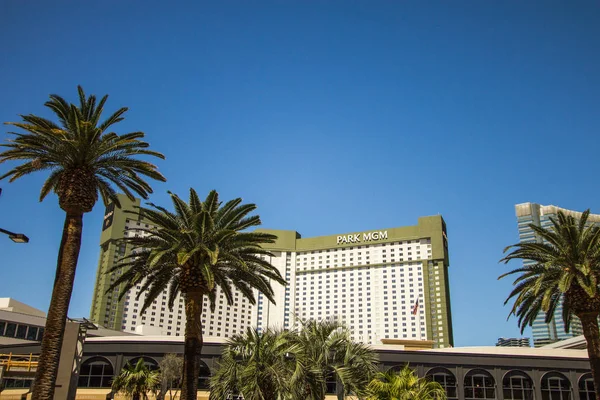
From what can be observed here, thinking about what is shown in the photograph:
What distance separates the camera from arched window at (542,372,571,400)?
45812mm

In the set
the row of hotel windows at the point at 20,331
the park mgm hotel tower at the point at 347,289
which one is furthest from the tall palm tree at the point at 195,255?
the park mgm hotel tower at the point at 347,289

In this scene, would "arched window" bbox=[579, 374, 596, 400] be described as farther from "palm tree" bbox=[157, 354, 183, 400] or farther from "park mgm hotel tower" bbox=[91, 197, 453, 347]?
"park mgm hotel tower" bbox=[91, 197, 453, 347]

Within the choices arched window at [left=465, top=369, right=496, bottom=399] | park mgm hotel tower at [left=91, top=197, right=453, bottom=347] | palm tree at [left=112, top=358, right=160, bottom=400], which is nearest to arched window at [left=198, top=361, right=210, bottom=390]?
palm tree at [left=112, top=358, right=160, bottom=400]

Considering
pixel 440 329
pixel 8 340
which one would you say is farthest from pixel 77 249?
pixel 440 329

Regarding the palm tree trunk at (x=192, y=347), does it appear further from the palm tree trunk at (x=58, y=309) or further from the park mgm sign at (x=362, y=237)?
the park mgm sign at (x=362, y=237)

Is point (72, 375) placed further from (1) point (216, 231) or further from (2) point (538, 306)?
(2) point (538, 306)

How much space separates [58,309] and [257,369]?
385 inches

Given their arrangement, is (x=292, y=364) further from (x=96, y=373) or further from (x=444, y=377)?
(x=96, y=373)

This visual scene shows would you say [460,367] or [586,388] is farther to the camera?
[460,367]

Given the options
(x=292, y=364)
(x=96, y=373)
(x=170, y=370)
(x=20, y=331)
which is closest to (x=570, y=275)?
(x=292, y=364)

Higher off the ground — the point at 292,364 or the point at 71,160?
the point at 71,160

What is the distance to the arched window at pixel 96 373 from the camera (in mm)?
44469

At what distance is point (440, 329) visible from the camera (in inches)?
6142

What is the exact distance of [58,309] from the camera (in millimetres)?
25375
